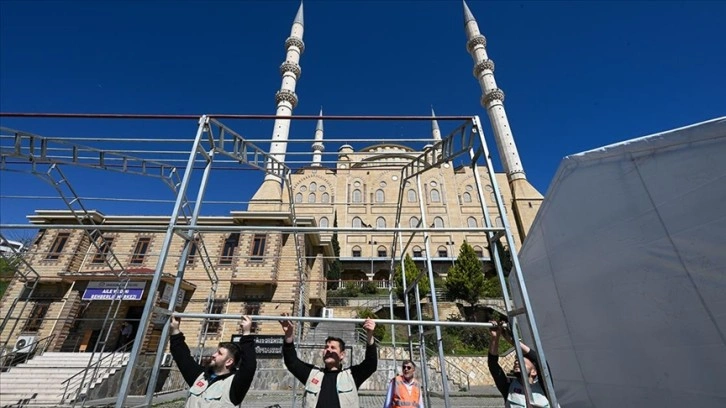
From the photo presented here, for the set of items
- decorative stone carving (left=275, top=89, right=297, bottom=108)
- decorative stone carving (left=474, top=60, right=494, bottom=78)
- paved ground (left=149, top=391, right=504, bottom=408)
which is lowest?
paved ground (left=149, top=391, right=504, bottom=408)

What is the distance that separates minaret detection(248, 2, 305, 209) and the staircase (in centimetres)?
1654

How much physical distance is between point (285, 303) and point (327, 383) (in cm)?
1303

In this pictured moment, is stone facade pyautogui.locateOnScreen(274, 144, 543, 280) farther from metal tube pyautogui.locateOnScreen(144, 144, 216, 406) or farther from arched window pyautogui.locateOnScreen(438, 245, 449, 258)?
metal tube pyautogui.locateOnScreen(144, 144, 216, 406)

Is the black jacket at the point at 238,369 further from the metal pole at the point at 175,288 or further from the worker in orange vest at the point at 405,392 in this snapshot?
the worker in orange vest at the point at 405,392

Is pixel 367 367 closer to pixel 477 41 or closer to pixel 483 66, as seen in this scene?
pixel 483 66

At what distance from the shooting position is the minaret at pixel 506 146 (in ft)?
116

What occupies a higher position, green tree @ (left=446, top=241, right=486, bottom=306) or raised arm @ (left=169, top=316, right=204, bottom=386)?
green tree @ (left=446, top=241, right=486, bottom=306)

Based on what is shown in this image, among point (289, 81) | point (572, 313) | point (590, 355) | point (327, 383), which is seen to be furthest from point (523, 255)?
point (289, 81)

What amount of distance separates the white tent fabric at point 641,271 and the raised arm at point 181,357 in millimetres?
5400

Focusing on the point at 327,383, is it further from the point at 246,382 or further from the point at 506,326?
the point at 506,326

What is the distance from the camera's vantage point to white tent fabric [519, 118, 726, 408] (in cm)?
342

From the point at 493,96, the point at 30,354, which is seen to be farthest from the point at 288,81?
the point at 30,354

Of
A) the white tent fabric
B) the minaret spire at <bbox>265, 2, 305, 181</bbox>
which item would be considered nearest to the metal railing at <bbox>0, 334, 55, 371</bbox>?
the white tent fabric

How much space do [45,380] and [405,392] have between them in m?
12.9
